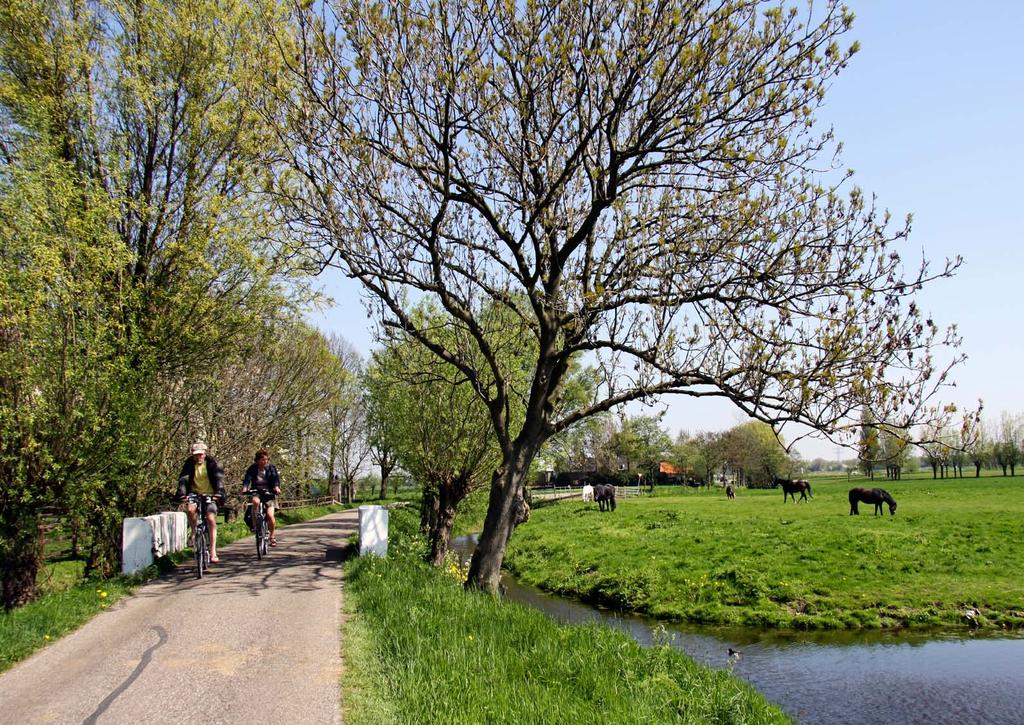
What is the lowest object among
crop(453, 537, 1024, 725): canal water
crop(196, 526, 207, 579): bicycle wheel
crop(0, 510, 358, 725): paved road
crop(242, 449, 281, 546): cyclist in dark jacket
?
crop(453, 537, 1024, 725): canal water

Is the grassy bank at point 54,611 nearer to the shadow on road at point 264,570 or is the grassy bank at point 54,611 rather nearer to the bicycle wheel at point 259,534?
the shadow on road at point 264,570

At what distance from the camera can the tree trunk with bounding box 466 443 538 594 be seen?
11875 mm

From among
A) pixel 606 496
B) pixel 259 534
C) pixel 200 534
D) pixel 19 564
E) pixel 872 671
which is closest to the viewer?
pixel 19 564

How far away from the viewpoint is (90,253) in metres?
10.3

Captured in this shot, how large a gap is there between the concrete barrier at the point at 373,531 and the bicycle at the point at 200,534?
8.66 ft

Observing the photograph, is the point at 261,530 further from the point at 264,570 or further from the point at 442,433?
the point at 442,433

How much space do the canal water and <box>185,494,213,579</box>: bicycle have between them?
6.01m

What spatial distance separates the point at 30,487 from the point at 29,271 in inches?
119

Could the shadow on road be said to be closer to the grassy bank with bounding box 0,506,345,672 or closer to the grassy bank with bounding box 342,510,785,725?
the grassy bank with bounding box 0,506,345,672

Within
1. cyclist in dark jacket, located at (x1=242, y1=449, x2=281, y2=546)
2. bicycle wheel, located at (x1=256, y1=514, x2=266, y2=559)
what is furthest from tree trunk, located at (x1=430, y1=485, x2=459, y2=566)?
cyclist in dark jacket, located at (x1=242, y1=449, x2=281, y2=546)

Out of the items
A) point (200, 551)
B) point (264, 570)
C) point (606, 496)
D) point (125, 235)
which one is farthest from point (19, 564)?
point (606, 496)

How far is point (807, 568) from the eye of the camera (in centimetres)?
2109

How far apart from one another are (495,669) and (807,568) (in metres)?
17.5

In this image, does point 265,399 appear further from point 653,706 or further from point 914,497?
point 914,497
